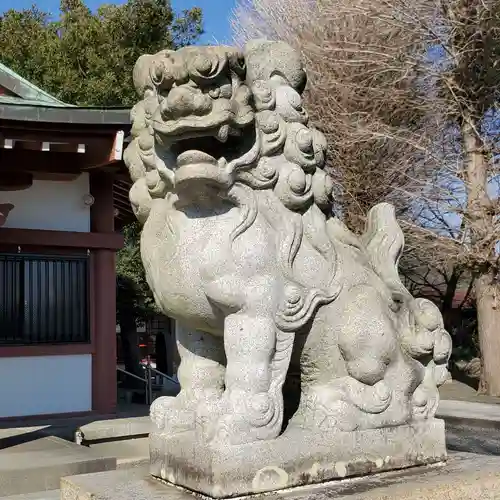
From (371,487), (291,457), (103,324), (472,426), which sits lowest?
(472,426)

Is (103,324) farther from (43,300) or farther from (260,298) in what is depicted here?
(260,298)

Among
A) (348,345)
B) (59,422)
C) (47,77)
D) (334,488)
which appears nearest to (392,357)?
(348,345)

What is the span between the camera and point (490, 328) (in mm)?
11523

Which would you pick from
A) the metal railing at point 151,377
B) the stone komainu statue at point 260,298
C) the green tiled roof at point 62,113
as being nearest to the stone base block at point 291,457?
the stone komainu statue at point 260,298

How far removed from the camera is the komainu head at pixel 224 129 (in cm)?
215

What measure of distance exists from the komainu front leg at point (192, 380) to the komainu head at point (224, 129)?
1.76 feet

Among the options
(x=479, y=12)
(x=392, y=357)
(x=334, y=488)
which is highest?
(x=479, y=12)

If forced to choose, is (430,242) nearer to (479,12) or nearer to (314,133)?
(479,12)

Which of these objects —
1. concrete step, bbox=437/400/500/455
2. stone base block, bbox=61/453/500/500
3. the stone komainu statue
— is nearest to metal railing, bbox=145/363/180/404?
concrete step, bbox=437/400/500/455

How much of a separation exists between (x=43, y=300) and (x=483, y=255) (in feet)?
24.1

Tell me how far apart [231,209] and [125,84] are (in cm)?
1379

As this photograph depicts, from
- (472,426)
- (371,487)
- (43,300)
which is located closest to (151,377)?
(43,300)

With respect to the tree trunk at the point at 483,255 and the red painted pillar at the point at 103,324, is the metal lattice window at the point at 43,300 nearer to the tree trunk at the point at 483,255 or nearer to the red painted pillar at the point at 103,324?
the red painted pillar at the point at 103,324

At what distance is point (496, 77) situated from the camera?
458 inches
